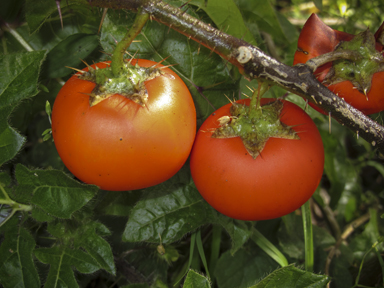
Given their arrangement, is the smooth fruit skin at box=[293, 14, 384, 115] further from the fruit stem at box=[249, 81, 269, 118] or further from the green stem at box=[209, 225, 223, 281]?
the green stem at box=[209, 225, 223, 281]

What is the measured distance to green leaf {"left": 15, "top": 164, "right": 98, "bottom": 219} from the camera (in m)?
0.93

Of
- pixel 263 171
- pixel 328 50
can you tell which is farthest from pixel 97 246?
pixel 328 50

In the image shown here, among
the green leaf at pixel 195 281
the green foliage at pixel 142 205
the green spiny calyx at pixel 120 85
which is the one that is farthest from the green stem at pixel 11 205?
the green leaf at pixel 195 281

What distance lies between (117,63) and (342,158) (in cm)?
114

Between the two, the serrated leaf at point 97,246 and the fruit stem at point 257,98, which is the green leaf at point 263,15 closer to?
the fruit stem at point 257,98

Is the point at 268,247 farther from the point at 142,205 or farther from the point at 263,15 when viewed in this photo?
the point at 263,15

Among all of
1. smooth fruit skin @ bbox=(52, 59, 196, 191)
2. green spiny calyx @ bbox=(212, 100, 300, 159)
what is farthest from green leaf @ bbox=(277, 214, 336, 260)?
smooth fruit skin @ bbox=(52, 59, 196, 191)

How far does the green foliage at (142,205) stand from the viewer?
966 millimetres

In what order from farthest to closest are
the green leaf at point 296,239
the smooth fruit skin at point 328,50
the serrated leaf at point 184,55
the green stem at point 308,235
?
the green leaf at point 296,239, the green stem at point 308,235, the serrated leaf at point 184,55, the smooth fruit skin at point 328,50

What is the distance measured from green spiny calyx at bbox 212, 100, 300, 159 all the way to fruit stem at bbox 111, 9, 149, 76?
0.30 m

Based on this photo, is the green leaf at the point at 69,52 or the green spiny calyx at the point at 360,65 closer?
the green spiny calyx at the point at 360,65

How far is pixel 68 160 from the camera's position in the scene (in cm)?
88

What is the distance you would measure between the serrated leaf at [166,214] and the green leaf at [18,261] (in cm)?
28

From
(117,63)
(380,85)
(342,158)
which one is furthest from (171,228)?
(342,158)
